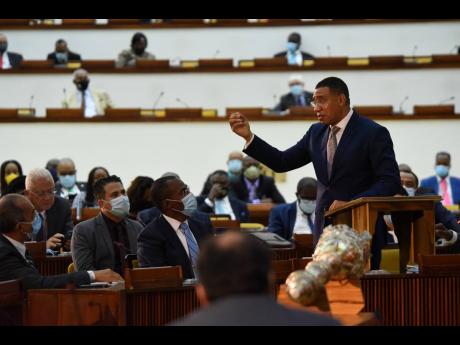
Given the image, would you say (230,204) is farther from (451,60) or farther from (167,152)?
(451,60)

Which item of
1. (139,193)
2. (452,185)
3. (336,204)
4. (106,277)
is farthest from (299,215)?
(106,277)

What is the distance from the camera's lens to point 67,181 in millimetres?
9422

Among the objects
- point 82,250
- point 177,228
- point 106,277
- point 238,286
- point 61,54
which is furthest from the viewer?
point 61,54

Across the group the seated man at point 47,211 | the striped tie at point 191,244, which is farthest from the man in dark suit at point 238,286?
the seated man at point 47,211

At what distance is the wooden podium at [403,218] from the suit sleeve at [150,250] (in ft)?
2.84

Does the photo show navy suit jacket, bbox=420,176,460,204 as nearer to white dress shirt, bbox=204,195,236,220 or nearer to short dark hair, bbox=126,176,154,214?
white dress shirt, bbox=204,195,236,220

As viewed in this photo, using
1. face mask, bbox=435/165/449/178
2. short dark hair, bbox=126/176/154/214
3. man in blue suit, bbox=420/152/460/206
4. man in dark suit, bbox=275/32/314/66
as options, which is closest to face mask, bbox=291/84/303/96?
man in dark suit, bbox=275/32/314/66

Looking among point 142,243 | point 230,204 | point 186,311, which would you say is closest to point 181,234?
point 142,243

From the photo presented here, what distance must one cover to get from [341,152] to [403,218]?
1.33 feet

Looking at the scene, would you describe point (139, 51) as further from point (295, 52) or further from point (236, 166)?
point (236, 166)

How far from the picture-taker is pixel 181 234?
488 cm

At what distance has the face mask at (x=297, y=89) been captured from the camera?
12.2 m

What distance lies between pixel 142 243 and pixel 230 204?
4162 mm

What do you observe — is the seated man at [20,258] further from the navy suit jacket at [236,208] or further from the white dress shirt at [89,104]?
the white dress shirt at [89,104]
